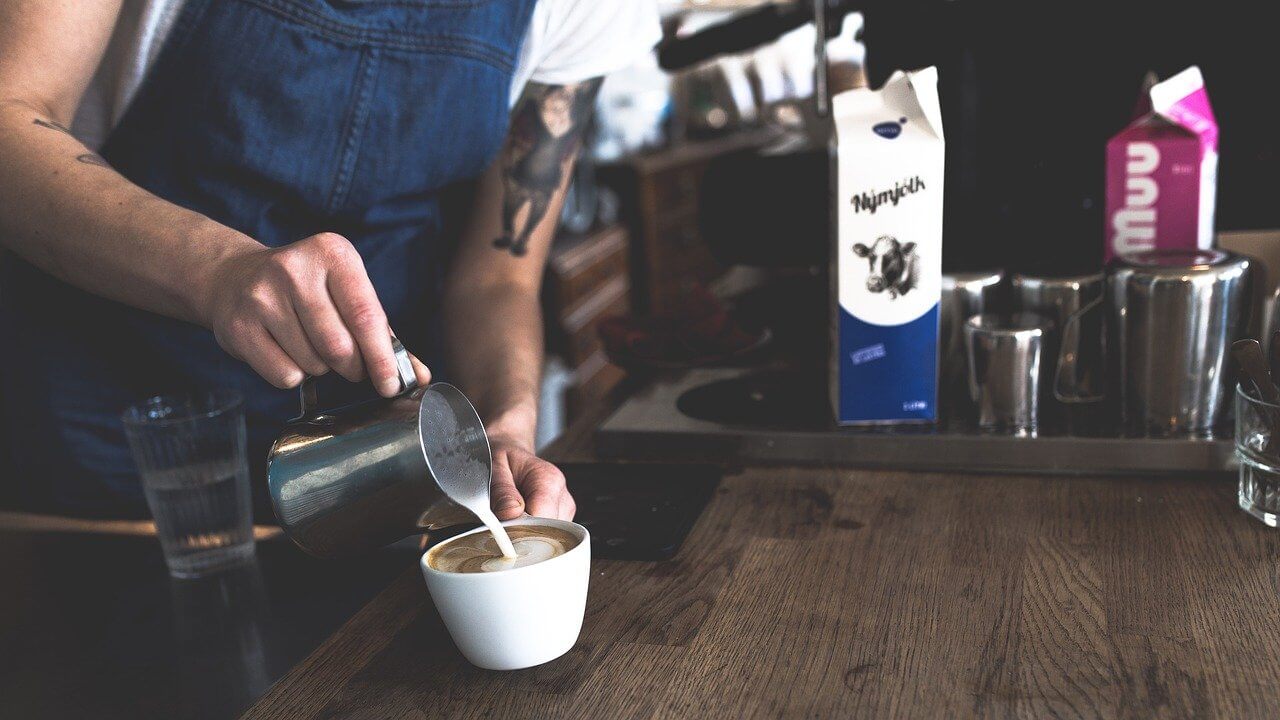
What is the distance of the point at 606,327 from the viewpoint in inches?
52.7

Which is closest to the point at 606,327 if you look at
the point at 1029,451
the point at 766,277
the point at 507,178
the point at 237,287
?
the point at 507,178

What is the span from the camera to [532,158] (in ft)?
4.45

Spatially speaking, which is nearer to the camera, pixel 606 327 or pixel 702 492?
pixel 702 492

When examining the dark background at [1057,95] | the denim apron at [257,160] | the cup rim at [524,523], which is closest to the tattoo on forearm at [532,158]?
the denim apron at [257,160]

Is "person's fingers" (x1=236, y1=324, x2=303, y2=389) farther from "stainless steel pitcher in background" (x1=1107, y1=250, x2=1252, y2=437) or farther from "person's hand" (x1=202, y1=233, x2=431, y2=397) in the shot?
"stainless steel pitcher in background" (x1=1107, y1=250, x2=1252, y2=437)

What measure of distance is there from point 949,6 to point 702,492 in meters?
0.69

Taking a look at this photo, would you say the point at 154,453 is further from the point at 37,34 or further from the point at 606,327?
the point at 606,327

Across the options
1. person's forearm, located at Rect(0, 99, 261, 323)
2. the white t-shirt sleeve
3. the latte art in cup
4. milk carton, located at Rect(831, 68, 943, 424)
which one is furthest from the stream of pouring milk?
the white t-shirt sleeve

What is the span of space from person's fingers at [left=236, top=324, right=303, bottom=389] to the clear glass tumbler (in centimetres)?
72

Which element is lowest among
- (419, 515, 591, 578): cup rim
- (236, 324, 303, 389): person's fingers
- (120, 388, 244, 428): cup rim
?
(419, 515, 591, 578): cup rim

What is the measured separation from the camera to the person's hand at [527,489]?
2.71ft

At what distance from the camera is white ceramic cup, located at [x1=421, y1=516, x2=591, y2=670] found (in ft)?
2.16

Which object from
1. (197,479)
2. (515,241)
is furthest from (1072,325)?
(197,479)

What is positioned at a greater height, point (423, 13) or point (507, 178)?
point (423, 13)
